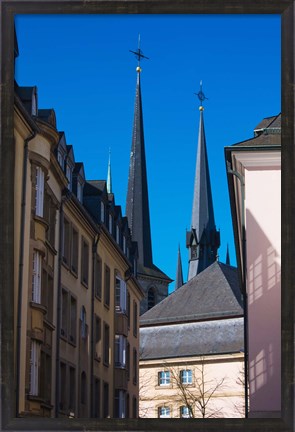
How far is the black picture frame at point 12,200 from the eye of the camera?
9539mm

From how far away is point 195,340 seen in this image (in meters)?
44.9

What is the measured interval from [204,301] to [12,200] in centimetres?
3672

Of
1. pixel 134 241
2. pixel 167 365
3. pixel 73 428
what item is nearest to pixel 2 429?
pixel 73 428

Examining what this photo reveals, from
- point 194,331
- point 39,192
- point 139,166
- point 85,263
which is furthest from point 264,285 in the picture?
point 194,331

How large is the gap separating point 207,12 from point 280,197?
6.29 feet

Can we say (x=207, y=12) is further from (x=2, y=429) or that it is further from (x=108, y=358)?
(x=108, y=358)

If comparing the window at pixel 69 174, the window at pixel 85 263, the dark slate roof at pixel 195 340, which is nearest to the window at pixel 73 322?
the window at pixel 85 263

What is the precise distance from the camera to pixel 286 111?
32.8 feet

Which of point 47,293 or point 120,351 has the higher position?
point 47,293

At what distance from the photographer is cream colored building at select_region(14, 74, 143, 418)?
10.5 m

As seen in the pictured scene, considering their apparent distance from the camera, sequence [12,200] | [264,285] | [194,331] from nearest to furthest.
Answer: [12,200], [264,285], [194,331]

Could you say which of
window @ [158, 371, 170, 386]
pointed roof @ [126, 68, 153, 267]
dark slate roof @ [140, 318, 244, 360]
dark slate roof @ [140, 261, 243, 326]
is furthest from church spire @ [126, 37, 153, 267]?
dark slate roof @ [140, 261, 243, 326]

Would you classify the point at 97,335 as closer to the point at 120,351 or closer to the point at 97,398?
the point at 97,398

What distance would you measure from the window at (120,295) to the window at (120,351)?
1.59ft
